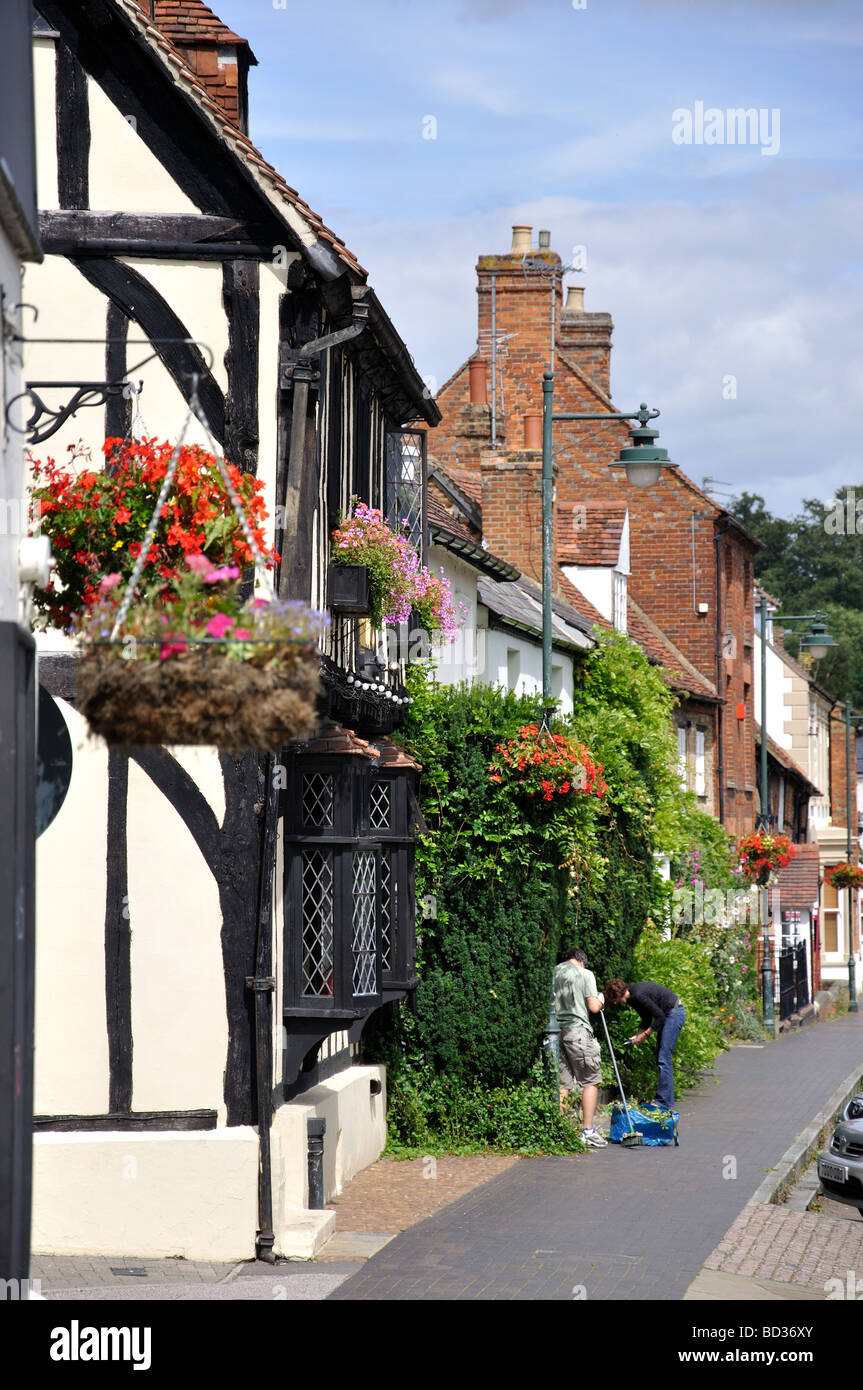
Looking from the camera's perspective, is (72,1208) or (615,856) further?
(615,856)

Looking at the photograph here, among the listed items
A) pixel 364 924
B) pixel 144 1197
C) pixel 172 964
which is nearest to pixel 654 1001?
pixel 364 924

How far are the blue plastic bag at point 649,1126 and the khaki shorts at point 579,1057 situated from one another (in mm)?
440

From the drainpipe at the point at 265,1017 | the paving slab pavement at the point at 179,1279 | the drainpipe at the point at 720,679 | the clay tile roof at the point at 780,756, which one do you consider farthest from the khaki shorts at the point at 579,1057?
the clay tile roof at the point at 780,756

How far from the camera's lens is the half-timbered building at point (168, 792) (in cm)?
1027

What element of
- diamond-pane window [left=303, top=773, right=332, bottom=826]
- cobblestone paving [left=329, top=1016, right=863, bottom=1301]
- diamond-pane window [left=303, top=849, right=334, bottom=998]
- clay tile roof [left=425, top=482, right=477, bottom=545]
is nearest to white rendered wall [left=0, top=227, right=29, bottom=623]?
cobblestone paving [left=329, top=1016, right=863, bottom=1301]

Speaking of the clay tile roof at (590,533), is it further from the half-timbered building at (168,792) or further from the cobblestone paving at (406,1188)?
the half-timbered building at (168,792)

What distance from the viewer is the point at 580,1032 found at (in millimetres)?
15438

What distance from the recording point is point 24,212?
6.70m

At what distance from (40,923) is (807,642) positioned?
2474 centimetres

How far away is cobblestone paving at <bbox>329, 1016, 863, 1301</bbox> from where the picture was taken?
32.0 feet

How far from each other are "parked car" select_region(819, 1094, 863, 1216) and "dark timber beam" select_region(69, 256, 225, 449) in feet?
26.5

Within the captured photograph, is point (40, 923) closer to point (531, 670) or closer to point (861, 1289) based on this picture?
point (861, 1289)
